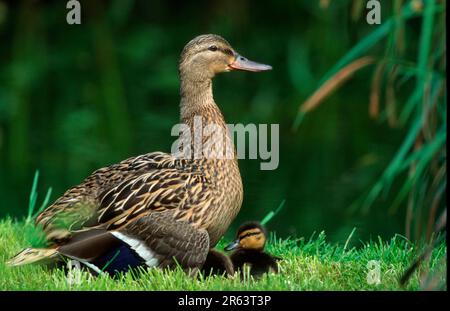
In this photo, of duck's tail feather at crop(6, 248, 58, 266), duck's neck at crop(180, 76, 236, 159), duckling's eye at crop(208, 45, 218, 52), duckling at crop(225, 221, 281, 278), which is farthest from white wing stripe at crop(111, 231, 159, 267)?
duckling's eye at crop(208, 45, 218, 52)

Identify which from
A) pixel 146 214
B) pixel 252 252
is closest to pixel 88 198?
pixel 146 214

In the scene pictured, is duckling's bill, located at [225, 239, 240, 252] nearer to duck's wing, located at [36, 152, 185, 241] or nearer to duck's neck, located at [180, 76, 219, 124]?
duck's wing, located at [36, 152, 185, 241]

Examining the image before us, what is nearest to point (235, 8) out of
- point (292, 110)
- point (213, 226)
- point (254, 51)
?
point (254, 51)

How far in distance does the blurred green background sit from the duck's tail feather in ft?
8.77

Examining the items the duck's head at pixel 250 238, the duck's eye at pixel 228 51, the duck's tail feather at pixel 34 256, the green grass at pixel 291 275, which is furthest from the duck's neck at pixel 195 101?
the duck's tail feather at pixel 34 256

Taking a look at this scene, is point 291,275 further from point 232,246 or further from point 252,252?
point 232,246

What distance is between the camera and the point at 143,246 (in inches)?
253

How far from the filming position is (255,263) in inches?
254

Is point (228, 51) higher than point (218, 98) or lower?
higher

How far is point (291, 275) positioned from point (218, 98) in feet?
20.9

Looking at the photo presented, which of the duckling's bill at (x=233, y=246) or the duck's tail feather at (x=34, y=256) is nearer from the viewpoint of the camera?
the duck's tail feather at (x=34, y=256)

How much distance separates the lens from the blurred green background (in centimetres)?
1021

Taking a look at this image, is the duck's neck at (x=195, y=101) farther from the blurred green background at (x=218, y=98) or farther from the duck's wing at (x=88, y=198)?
the blurred green background at (x=218, y=98)

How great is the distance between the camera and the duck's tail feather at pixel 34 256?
628cm
